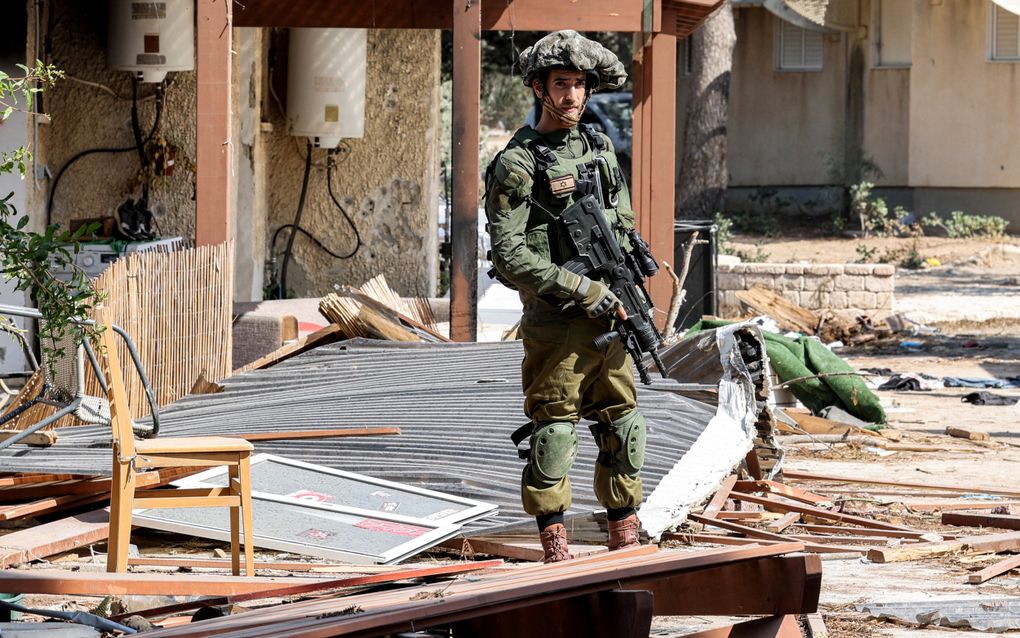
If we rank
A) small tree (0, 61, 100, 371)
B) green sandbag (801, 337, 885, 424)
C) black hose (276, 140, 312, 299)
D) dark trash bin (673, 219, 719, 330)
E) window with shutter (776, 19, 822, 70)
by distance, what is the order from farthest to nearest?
window with shutter (776, 19, 822, 70)
black hose (276, 140, 312, 299)
dark trash bin (673, 219, 719, 330)
green sandbag (801, 337, 885, 424)
small tree (0, 61, 100, 371)

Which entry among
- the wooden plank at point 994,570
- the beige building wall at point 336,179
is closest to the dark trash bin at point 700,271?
the beige building wall at point 336,179

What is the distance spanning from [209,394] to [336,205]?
6.18 metres

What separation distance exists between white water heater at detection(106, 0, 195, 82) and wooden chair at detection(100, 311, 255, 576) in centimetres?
649

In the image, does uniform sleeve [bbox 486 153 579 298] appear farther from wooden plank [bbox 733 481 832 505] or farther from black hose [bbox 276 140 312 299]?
black hose [bbox 276 140 312 299]

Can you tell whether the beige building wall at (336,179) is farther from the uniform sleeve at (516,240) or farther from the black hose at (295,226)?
the uniform sleeve at (516,240)

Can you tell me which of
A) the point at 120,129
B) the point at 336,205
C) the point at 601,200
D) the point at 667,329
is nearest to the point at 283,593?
the point at 601,200

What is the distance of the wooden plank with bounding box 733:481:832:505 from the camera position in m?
7.01

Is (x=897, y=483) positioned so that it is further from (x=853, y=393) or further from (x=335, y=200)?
(x=335, y=200)

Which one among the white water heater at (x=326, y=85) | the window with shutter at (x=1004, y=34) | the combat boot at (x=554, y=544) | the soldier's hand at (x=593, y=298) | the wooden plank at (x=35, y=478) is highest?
the window with shutter at (x=1004, y=34)

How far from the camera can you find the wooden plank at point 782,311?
47.5ft

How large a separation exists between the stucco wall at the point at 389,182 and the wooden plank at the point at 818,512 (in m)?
7.45

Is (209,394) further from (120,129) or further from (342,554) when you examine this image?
(120,129)

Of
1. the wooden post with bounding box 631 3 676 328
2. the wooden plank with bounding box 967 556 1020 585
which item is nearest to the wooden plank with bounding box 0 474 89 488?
the wooden plank with bounding box 967 556 1020 585

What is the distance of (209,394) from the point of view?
788 cm
